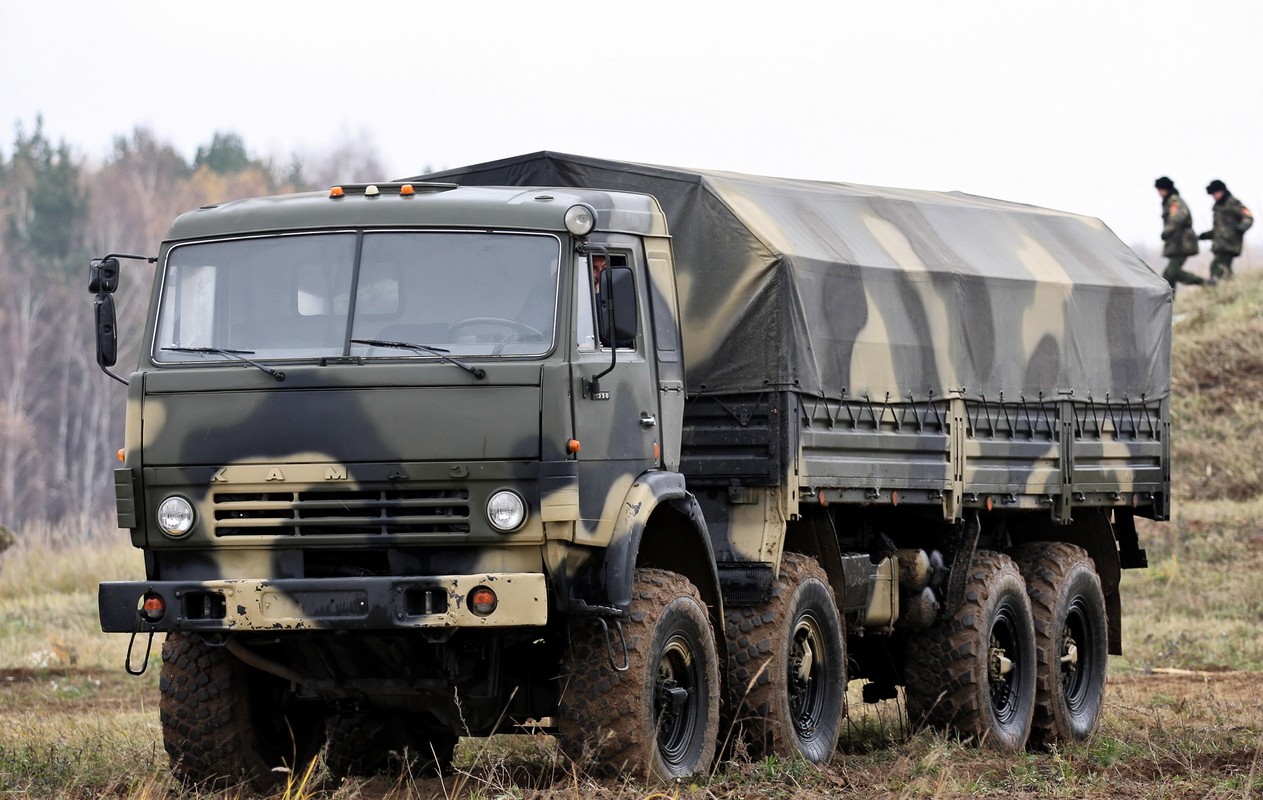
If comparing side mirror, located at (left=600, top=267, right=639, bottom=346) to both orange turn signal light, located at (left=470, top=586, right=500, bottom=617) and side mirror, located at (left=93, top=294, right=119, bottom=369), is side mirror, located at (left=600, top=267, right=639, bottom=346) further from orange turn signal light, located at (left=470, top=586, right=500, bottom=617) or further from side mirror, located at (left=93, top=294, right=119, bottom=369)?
side mirror, located at (left=93, top=294, right=119, bottom=369)

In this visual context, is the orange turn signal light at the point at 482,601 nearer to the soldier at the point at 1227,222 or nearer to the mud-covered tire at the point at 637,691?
the mud-covered tire at the point at 637,691

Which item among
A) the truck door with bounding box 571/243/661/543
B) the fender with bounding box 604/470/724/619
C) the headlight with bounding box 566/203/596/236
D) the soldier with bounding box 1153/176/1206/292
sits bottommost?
the fender with bounding box 604/470/724/619

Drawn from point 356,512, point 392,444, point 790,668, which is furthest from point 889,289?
point 356,512

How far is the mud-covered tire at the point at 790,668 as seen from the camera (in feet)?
33.1

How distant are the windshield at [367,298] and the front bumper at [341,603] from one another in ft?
3.28

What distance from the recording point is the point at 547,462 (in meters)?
8.37

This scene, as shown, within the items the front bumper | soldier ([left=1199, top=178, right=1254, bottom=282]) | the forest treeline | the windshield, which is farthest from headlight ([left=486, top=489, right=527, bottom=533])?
the forest treeline

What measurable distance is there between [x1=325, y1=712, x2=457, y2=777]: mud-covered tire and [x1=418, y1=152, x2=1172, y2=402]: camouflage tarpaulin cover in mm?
2428

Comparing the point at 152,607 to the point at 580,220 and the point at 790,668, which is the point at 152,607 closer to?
the point at 580,220

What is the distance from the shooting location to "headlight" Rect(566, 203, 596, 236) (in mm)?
8695

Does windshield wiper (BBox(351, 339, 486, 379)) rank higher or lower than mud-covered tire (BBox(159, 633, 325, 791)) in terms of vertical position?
higher

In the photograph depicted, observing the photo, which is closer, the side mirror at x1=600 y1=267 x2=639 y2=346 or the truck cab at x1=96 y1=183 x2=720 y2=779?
the truck cab at x1=96 y1=183 x2=720 y2=779

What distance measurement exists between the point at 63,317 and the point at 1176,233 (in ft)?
129

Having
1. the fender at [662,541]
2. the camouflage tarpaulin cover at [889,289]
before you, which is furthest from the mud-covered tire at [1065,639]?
the fender at [662,541]
